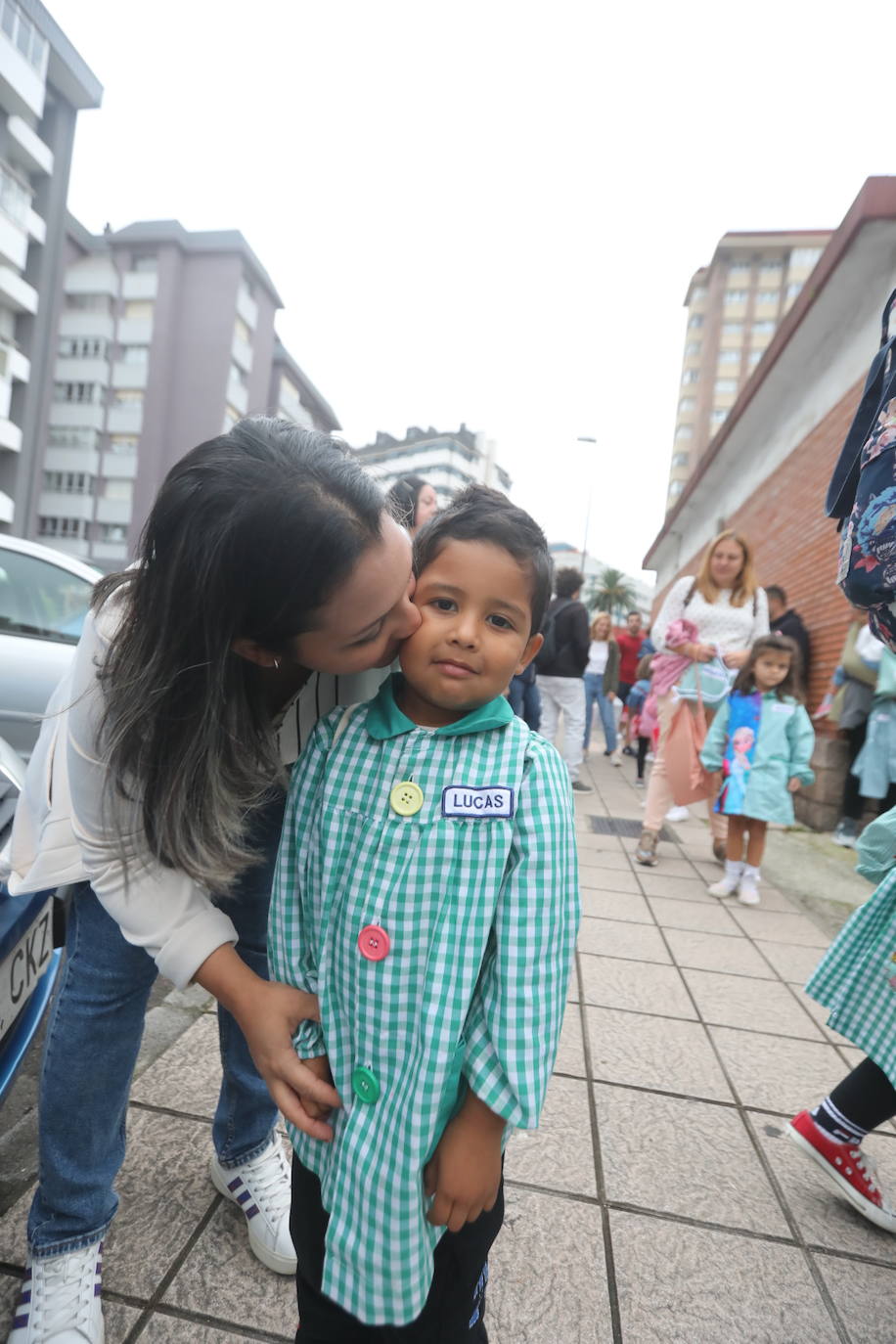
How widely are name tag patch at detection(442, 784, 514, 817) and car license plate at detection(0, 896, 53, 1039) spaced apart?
1019 millimetres

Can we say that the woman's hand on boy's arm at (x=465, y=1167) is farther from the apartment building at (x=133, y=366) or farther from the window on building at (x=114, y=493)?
the window on building at (x=114, y=493)

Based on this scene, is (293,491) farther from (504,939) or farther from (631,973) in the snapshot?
(631,973)

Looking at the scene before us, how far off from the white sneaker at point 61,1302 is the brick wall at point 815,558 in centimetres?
545

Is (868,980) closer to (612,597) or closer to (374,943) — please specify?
(374,943)

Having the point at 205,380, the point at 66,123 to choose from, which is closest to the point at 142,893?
the point at 66,123

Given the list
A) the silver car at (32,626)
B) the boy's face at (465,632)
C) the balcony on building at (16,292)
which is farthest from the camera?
the balcony on building at (16,292)

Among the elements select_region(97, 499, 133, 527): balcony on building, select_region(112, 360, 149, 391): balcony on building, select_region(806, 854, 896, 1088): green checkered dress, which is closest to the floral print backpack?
select_region(806, 854, 896, 1088): green checkered dress

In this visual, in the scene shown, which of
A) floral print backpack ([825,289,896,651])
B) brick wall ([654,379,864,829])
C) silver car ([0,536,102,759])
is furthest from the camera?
brick wall ([654,379,864,829])

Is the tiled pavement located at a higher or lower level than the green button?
lower

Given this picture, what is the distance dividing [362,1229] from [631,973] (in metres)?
2.32

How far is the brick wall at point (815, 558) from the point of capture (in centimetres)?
644

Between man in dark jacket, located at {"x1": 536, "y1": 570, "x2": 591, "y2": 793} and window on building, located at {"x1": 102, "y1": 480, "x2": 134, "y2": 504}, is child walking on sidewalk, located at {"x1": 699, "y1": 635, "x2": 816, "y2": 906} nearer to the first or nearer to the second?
man in dark jacket, located at {"x1": 536, "y1": 570, "x2": 591, "y2": 793}

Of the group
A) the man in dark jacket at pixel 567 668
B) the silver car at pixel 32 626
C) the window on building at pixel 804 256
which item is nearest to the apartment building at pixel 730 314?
the window on building at pixel 804 256

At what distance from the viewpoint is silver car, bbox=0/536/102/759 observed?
4020 mm
